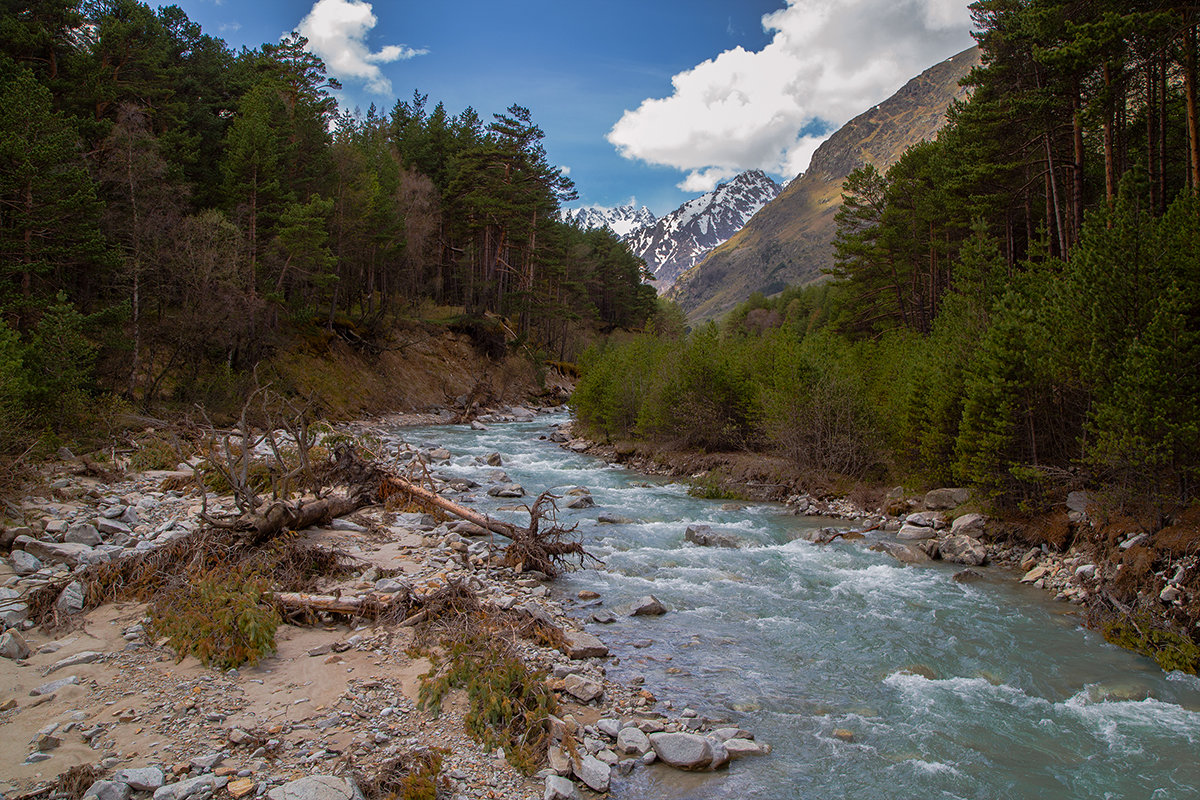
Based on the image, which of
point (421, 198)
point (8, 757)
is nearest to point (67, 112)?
point (421, 198)

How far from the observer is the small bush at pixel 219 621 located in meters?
6.89

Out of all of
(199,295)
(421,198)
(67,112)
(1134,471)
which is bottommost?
(1134,471)

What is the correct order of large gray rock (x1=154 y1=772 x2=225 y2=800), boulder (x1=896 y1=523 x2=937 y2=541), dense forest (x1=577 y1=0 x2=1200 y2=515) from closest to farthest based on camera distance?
large gray rock (x1=154 y1=772 x2=225 y2=800), dense forest (x1=577 y1=0 x2=1200 y2=515), boulder (x1=896 y1=523 x2=937 y2=541)

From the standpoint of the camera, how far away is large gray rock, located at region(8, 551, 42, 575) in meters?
8.27

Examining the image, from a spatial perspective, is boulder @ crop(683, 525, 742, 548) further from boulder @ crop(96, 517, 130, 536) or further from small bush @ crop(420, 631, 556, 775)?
boulder @ crop(96, 517, 130, 536)

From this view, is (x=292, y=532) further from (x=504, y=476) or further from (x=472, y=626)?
(x=504, y=476)

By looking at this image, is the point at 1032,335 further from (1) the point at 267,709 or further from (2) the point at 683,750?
(1) the point at 267,709

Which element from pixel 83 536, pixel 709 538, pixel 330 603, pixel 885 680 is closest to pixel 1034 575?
pixel 885 680

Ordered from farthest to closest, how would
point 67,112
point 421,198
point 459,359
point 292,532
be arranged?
point 459,359 < point 421,198 < point 67,112 < point 292,532

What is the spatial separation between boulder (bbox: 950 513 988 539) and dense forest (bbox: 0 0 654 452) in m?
20.0

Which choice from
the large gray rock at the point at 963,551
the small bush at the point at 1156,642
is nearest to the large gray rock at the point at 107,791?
the small bush at the point at 1156,642

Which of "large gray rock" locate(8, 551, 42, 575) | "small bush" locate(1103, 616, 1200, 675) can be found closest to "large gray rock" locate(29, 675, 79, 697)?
"large gray rock" locate(8, 551, 42, 575)

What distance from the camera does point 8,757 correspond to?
196 inches

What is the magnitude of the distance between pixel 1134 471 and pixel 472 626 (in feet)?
39.7
